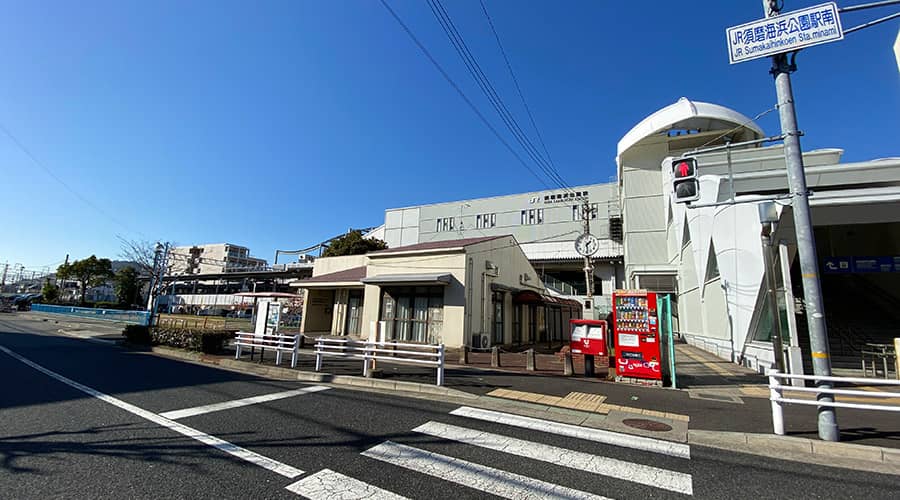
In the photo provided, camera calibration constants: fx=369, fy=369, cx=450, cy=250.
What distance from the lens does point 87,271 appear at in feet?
186

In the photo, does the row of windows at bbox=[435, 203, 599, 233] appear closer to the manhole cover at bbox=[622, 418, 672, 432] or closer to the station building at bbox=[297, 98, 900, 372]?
the station building at bbox=[297, 98, 900, 372]

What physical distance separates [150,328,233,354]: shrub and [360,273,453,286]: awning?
6242 mm

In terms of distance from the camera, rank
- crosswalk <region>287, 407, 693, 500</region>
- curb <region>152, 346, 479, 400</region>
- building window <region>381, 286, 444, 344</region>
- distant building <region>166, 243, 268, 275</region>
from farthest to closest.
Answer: distant building <region>166, 243, 268, 275</region> < building window <region>381, 286, 444, 344</region> < curb <region>152, 346, 479, 400</region> < crosswalk <region>287, 407, 693, 500</region>

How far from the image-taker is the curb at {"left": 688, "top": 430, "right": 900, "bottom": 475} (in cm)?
448

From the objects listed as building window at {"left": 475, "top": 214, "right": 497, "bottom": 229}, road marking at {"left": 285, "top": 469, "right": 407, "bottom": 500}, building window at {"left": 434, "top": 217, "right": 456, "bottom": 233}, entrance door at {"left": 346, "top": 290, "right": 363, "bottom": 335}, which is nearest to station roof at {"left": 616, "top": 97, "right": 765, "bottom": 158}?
building window at {"left": 475, "top": 214, "right": 497, "bottom": 229}

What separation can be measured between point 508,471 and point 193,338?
14.2 metres

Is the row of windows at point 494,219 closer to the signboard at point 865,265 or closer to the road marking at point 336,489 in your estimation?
the signboard at point 865,265

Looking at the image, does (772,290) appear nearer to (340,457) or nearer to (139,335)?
(340,457)

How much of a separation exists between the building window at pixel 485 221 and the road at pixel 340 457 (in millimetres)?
46101

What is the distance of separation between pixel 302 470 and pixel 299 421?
1903 mm

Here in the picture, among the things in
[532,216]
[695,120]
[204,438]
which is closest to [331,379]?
[204,438]

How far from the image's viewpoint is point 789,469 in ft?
14.2

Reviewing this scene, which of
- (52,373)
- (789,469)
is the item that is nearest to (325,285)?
(52,373)

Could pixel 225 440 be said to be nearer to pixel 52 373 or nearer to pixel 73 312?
pixel 52 373
